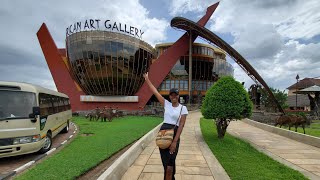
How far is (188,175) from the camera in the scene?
6824 millimetres

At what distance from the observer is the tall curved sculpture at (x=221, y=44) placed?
48.0 m

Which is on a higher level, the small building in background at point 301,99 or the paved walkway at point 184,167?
the small building in background at point 301,99

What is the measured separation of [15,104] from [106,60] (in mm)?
34648

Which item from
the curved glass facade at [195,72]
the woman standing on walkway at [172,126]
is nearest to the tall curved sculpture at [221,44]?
the curved glass facade at [195,72]

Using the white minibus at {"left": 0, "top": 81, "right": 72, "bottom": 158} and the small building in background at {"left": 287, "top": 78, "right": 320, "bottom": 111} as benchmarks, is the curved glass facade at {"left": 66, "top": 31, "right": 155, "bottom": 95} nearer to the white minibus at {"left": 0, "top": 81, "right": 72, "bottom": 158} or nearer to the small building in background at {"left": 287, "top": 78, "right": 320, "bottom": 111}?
the white minibus at {"left": 0, "top": 81, "right": 72, "bottom": 158}

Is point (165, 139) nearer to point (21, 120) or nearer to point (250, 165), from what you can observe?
point (250, 165)

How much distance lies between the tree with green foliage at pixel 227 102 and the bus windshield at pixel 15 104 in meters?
8.01

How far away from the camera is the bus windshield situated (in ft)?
28.9

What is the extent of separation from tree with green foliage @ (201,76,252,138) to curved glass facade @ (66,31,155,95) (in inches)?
1256

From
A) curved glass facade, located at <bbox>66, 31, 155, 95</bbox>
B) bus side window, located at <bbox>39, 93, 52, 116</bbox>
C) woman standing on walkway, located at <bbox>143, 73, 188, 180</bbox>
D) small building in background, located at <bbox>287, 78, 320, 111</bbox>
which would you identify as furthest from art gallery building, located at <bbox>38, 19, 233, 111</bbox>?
small building in background, located at <bbox>287, 78, 320, 111</bbox>

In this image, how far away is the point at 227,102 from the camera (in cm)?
1273

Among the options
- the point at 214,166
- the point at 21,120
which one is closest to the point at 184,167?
the point at 214,166

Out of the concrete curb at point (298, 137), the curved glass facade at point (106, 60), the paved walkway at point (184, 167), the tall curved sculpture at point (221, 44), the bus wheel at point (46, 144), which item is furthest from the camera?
the tall curved sculpture at point (221, 44)

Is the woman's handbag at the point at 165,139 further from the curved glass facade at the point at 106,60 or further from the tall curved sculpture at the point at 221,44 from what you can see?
the tall curved sculpture at the point at 221,44
